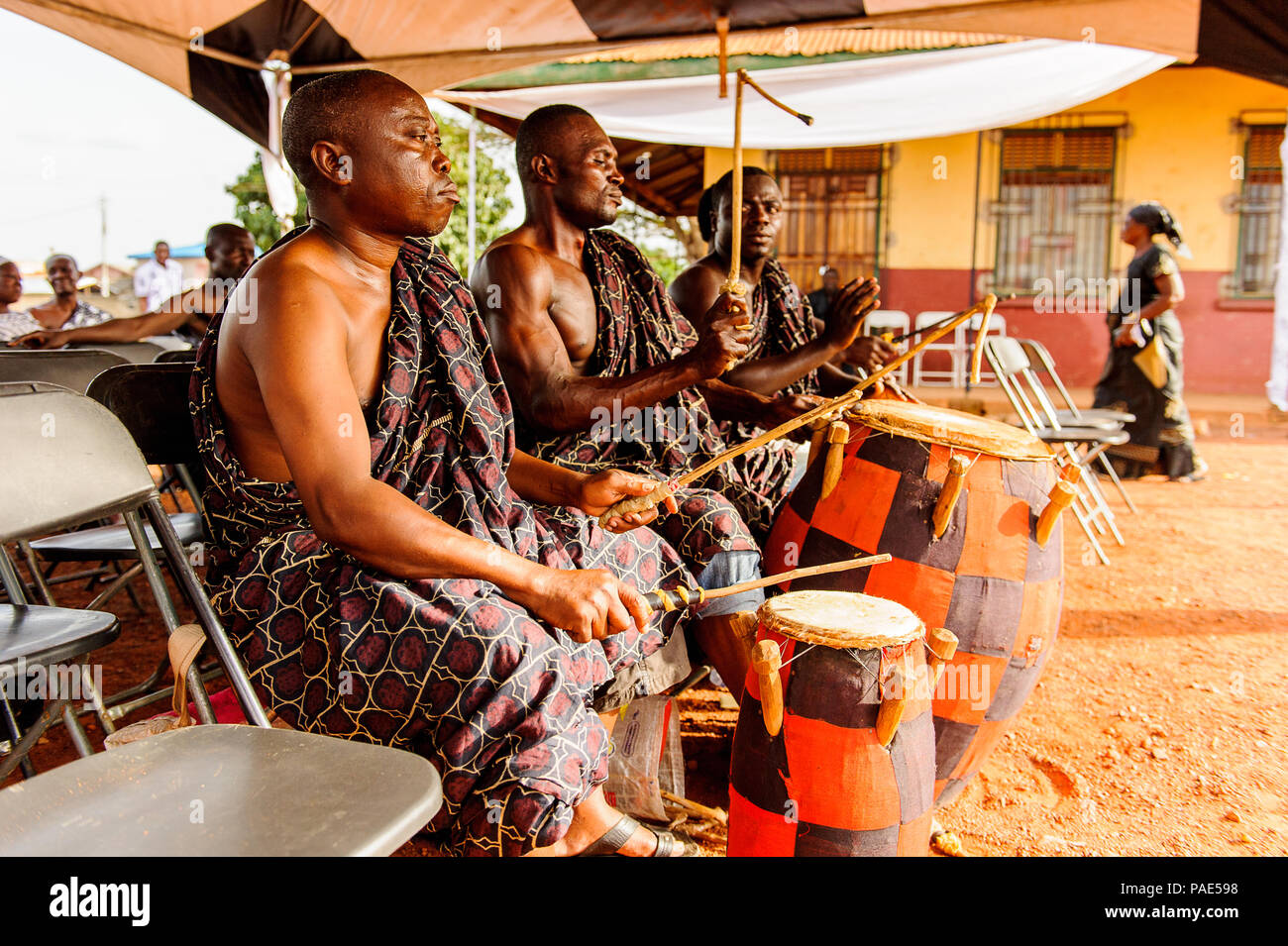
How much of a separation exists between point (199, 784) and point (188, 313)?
4082 mm

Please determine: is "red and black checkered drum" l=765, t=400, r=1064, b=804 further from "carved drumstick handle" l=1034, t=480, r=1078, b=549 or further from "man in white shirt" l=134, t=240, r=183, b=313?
"man in white shirt" l=134, t=240, r=183, b=313

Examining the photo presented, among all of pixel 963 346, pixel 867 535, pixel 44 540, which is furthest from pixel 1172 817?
pixel 963 346

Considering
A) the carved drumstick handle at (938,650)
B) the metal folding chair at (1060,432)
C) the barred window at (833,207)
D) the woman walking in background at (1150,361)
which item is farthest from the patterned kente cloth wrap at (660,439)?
the barred window at (833,207)

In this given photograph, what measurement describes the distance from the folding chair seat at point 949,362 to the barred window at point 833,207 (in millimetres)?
939

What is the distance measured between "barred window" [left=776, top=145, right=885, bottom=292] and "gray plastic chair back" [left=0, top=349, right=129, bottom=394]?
9.09 m

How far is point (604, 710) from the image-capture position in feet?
6.97

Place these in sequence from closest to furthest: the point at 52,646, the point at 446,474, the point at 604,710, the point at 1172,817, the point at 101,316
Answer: the point at 52,646 → the point at 446,474 → the point at 604,710 → the point at 1172,817 → the point at 101,316

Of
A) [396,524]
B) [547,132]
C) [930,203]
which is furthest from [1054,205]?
[396,524]

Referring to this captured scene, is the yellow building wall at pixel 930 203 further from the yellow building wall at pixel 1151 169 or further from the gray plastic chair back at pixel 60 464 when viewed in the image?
the gray plastic chair back at pixel 60 464

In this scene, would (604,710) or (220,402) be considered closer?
(220,402)

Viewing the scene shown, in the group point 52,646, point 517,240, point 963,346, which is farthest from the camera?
point 963,346

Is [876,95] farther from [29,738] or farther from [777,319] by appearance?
[29,738]
